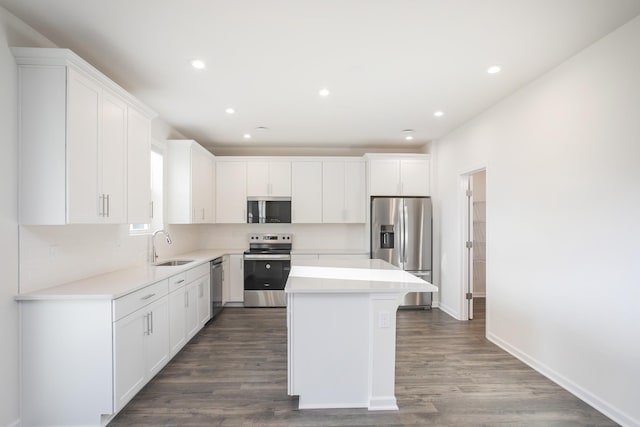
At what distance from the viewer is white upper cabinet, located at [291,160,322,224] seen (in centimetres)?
511

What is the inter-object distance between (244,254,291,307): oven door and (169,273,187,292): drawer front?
158 cm

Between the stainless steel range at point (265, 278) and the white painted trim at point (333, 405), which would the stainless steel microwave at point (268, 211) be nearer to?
the stainless steel range at point (265, 278)

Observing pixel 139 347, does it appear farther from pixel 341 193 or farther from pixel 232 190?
pixel 341 193

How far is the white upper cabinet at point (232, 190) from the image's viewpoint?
16.7ft

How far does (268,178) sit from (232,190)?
24.5 inches

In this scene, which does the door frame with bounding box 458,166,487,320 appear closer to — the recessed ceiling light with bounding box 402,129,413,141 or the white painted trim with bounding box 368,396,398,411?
the recessed ceiling light with bounding box 402,129,413,141

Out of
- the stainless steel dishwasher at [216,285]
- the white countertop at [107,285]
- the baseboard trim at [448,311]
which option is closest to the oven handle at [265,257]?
the stainless steel dishwasher at [216,285]

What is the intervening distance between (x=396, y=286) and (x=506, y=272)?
1.73m

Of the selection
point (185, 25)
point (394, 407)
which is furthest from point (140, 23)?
point (394, 407)

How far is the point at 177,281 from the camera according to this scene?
308cm

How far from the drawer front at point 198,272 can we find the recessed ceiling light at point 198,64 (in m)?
2.04

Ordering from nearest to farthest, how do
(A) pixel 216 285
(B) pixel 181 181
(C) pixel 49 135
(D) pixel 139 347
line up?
(C) pixel 49 135, (D) pixel 139 347, (B) pixel 181 181, (A) pixel 216 285

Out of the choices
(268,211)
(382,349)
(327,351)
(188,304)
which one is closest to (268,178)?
(268,211)

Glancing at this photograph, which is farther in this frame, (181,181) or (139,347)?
(181,181)
